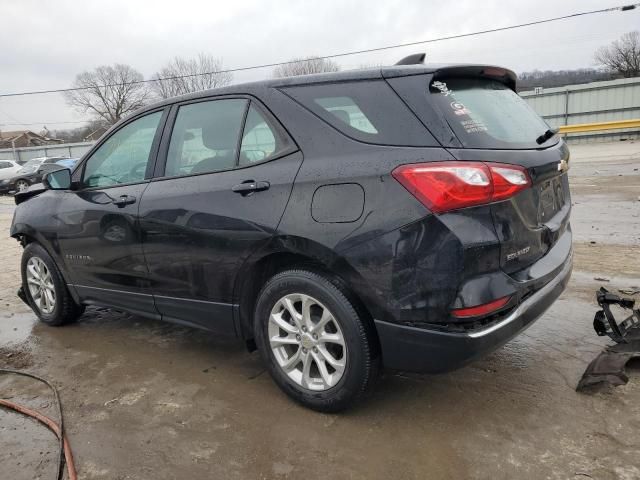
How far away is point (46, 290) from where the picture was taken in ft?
14.6

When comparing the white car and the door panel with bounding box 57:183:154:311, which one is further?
the white car

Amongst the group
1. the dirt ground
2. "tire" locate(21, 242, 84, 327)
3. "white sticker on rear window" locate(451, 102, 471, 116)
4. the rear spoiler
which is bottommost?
the dirt ground

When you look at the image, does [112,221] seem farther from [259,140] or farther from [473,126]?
[473,126]

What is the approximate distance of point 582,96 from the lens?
25125 millimetres

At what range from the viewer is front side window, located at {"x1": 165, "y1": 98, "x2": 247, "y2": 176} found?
3.01 meters

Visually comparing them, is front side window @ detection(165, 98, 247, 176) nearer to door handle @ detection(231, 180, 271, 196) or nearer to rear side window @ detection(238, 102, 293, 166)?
rear side window @ detection(238, 102, 293, 166)

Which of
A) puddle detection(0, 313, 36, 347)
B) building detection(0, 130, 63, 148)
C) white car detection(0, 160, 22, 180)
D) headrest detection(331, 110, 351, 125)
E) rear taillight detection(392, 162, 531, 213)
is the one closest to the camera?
rear taillight detection(392, 162, 531, 213)

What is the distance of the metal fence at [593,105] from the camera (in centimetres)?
2395

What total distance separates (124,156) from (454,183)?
2520 mm

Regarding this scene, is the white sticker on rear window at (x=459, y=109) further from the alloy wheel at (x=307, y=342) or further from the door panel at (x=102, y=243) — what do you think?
the door panel at (x=102, y=243)

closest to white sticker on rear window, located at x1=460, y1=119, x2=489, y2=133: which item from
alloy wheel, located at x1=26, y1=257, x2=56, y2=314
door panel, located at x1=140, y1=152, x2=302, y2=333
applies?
door panel, located at x1=140, y1=152, x2=302, y2=333

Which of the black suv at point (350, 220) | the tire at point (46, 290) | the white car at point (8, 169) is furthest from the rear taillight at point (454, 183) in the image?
the white car at point (8, 169)

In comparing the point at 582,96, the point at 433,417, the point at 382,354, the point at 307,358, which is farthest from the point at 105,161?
the point at 582,96

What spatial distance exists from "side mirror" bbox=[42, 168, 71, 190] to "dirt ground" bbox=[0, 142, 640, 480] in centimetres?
126
